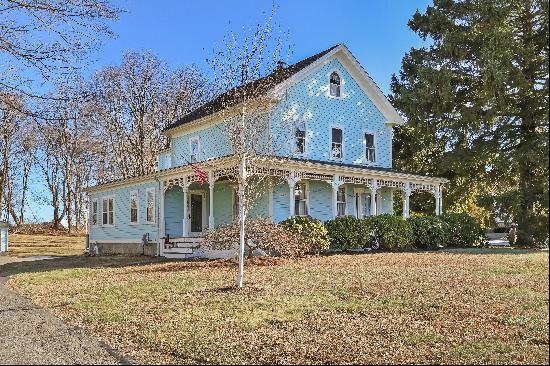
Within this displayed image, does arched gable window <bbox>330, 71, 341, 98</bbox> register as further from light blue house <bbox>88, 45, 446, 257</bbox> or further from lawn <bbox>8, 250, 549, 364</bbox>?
lawn <bbox>8, 250, 549, 364</bbox>

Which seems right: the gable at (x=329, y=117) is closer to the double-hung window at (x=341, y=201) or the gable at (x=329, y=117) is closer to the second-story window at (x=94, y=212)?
the double-hung window at (x=341, y=201)

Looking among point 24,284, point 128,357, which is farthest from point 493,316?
point 24,284

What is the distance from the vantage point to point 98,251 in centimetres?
2645

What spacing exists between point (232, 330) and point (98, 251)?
70.2ft

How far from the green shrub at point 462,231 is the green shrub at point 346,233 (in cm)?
512

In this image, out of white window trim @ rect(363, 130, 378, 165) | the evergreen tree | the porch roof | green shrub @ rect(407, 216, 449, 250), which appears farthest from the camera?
white window trim @ rect(363, 130, 378, 165)

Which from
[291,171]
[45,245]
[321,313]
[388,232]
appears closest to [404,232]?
[388,232]

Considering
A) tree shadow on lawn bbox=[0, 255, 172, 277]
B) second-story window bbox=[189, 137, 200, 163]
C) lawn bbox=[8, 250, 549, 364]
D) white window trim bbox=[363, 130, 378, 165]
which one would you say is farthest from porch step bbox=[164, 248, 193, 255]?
white window trim bbox=[363, 130, 378, 165]

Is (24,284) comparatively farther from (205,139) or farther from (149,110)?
(149,110)

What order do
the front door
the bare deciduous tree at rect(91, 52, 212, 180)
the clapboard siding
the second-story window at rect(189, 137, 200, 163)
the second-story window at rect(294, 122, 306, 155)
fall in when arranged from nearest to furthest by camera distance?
1. the second-story window at rect(294, 122, 306, 155)
2. the clapboard siding
3. the front door
4. the second-story window at rect(189, 137, 200, 163)
5. the bare deciduous tree at rect(91, 52, 212, 180)

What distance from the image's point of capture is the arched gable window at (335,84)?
934 inches

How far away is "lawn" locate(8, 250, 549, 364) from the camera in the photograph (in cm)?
575

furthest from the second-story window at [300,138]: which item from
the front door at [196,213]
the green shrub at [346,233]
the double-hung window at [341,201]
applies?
the front door at [196,213]

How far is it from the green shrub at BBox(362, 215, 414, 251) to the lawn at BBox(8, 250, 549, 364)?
6587 mm
